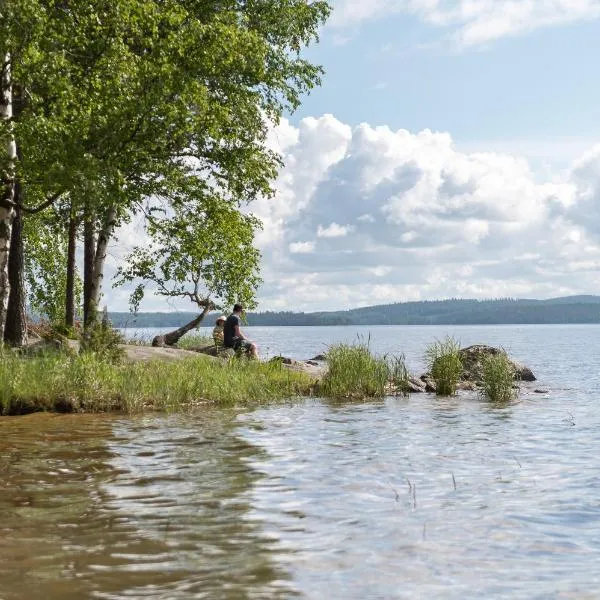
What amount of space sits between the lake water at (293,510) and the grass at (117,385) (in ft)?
2.87

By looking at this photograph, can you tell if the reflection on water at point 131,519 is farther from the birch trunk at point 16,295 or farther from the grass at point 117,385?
the birch trunk at point 16,295

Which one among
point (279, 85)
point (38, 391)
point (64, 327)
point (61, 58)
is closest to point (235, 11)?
point (279, 85)

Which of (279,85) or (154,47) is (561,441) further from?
(279,85)

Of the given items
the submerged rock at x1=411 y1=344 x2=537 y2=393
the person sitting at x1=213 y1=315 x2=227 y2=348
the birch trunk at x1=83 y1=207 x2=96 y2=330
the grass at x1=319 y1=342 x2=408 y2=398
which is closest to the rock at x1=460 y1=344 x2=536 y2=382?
the submerged rock at x1=411 y1=344 x2=537 y2=393

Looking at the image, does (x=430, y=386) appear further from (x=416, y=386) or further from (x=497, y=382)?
(x=497, y=382)

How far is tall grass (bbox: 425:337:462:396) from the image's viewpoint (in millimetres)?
24047

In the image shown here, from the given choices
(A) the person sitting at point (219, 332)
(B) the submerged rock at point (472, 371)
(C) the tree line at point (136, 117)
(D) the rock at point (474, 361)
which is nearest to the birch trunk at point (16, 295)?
(C) the tree line at point (136, 117)

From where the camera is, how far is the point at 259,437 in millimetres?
13875

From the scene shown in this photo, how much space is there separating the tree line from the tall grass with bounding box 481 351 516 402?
967cm

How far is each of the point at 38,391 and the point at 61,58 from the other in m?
6.74

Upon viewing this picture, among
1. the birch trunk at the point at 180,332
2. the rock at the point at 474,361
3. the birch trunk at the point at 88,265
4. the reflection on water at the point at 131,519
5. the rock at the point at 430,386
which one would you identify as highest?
the birch trunk at the point at 88,265

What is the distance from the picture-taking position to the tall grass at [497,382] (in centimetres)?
2269

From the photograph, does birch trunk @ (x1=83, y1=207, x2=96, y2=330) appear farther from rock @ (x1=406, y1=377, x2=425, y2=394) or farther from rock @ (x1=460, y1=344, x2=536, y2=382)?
rock @ (x1=460, y1=344, x2=536, y2=382)

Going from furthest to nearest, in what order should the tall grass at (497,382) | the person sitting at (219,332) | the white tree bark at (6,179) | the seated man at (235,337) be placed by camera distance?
1. the person sitting at (219,332)
2. the seated man at (235,337)
3. the tall grass at (497,382)
4. the white tree bark at (6,179)
